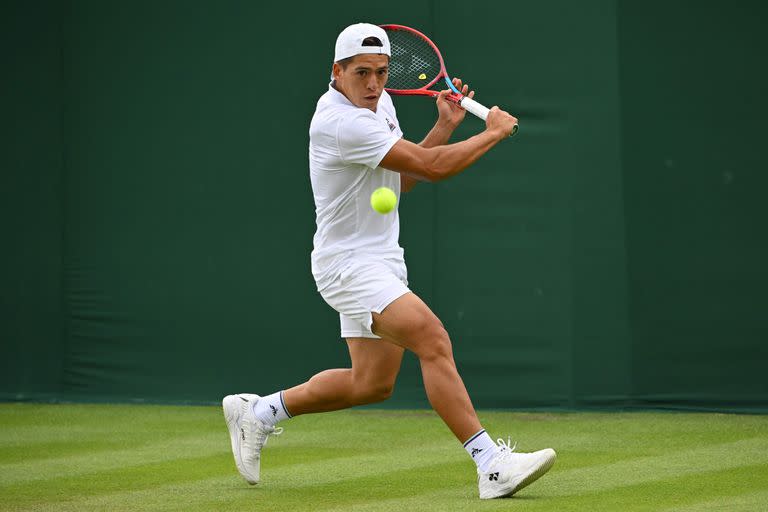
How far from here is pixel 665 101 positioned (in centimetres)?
740

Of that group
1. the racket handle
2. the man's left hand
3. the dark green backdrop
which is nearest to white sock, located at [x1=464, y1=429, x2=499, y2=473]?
the racket handle

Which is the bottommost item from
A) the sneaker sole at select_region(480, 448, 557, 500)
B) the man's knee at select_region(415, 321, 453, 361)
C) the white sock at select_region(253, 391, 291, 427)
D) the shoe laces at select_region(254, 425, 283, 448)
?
the sneaker sole at select_region(480, 448, 557, 500)

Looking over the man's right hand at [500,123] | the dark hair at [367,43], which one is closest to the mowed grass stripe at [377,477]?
the man's right hand at [500,123]

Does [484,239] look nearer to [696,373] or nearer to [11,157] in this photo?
[696,373]

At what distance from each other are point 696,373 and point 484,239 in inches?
51.6

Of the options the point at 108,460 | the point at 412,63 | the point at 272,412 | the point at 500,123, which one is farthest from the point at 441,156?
the point at 108,460

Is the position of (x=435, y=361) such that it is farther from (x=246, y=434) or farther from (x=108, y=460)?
(x=108, y=460)

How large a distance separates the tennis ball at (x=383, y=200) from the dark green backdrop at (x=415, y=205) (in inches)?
109

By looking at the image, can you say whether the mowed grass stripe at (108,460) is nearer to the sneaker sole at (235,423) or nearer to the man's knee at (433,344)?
the sneaker sole at (235,423)

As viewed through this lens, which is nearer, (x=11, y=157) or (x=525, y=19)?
(x=525, y=19)

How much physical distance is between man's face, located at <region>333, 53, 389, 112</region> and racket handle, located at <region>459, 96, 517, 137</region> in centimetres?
31

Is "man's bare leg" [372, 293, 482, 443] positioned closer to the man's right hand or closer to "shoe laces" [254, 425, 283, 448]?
the man's right hand

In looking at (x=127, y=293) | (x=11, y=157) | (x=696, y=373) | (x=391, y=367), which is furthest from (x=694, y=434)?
(x=11, y=157)

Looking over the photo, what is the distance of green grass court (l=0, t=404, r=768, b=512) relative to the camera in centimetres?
482
